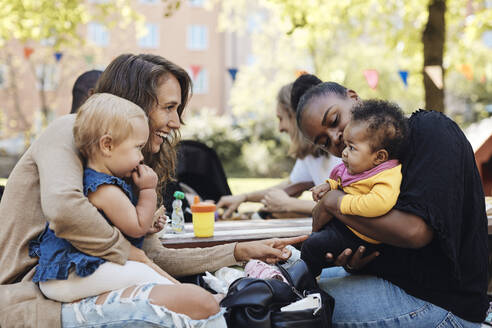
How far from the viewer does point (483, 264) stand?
208cm

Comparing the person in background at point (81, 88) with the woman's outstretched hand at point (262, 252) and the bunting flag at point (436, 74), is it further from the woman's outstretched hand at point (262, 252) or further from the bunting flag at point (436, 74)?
the bunting flag at point (436, 74)

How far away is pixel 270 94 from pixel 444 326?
71.2ft

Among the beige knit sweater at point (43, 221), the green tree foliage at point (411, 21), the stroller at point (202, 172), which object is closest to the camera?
the beige knit sweater at point (43, 221)

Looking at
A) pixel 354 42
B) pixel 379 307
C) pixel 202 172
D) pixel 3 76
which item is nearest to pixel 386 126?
pixel 379 307

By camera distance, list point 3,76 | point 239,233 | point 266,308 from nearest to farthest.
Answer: point 266,308
point 239,233
point 3,76

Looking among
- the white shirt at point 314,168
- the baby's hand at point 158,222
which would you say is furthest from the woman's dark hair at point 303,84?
the baby's hand at point 158,222

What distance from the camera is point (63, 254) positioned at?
6.43 feet

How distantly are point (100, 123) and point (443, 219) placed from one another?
1.32 metres

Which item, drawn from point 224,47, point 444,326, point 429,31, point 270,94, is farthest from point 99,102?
point 224,47

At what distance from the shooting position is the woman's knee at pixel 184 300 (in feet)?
6.35

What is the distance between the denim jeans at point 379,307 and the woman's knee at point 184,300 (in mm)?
612

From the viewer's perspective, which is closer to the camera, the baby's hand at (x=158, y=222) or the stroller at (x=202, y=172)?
the baby's hand at (x=158, y=222)

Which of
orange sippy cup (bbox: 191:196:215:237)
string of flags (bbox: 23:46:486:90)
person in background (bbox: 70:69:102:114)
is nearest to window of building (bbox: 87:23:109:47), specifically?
string of flags (bbox: 23:46:486:90)

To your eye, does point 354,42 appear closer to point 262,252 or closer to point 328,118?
point 328,118
